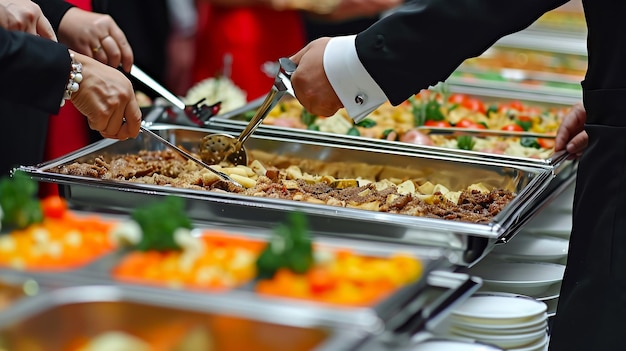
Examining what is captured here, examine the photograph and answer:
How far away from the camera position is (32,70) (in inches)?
62.7

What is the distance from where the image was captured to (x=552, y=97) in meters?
3.10

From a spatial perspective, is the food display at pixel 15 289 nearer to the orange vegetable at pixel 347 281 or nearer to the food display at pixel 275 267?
the food display at pixel 275 267

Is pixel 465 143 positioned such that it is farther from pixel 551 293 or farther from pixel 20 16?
pixel 20 16

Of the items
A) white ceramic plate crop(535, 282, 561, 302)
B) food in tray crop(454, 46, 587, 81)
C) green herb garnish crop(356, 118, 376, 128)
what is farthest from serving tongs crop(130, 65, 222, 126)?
food in tray crop(454, 46, 587, 81)

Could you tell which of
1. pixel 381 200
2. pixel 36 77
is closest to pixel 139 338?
pixel 36 77

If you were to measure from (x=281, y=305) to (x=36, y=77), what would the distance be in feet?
2.51

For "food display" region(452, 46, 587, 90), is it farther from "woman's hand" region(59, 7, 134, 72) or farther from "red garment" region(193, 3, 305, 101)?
"woman's hand" region(59, 7, 134, 72)

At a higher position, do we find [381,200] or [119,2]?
[119,2]

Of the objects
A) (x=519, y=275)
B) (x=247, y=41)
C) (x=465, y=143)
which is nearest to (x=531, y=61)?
(x=247, y=41)

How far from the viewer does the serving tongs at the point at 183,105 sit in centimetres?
230

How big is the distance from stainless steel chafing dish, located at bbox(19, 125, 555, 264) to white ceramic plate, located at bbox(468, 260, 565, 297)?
0.12 metres

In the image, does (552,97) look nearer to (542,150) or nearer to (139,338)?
(542,150)

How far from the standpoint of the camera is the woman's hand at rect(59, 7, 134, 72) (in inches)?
86.5

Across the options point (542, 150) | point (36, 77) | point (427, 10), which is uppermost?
point (427, 10)
